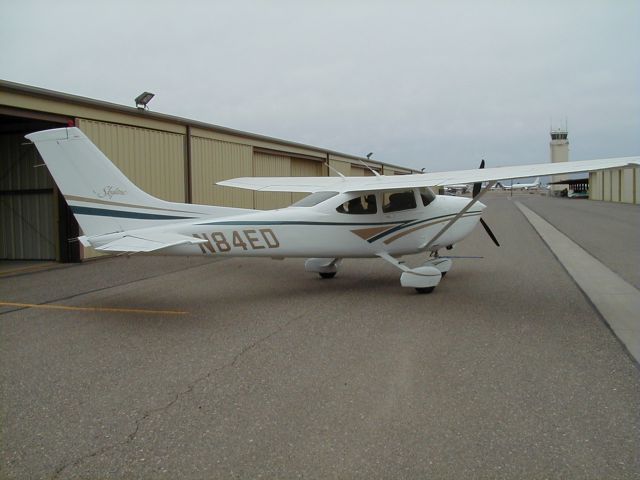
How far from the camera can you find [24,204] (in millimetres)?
13164

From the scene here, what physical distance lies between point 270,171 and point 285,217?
14105mm

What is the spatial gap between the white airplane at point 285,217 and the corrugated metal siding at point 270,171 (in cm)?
1117

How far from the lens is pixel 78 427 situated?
3.61 metres

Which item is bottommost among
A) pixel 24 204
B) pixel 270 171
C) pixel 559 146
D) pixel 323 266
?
pixel 323 266

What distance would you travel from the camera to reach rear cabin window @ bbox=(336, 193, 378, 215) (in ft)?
27.6

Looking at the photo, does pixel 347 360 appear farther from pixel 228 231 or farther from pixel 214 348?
pixel 228 231

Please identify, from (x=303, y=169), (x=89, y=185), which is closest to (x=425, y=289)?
(x=89, y=185)

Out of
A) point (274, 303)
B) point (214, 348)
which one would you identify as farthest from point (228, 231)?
point (214, 348)

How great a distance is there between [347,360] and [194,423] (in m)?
1.84

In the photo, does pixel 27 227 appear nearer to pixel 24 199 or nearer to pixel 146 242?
pixel 24 199

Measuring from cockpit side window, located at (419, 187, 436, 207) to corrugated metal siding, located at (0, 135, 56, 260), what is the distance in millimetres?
10031

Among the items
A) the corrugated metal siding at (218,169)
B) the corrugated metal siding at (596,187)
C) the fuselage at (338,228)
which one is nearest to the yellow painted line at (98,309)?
the fuselage at (338,228)

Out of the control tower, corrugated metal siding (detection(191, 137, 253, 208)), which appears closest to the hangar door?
corrugated metal siding (detection(191, 137, 253, 208))

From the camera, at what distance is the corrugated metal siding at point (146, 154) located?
41.3 ft
